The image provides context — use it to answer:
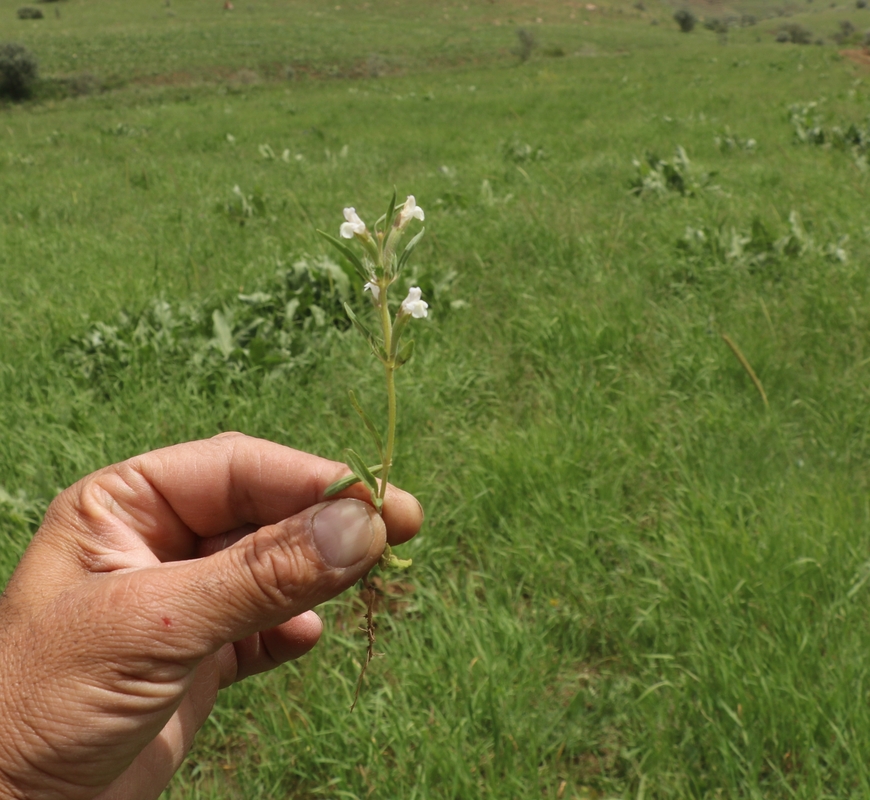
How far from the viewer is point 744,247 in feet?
14.8

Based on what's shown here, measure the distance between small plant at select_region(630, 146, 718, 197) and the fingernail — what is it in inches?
218

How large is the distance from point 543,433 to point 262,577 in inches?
75.4

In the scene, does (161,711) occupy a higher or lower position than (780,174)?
lower

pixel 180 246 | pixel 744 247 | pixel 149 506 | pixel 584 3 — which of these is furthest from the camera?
pixel 584 3

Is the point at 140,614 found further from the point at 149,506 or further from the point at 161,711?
the point at 149,506

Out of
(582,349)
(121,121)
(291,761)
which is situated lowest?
(291,761)

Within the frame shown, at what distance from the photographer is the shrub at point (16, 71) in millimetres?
22750

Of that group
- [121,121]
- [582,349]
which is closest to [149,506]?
[582,349]

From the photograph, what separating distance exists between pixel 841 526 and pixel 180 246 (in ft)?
16.4

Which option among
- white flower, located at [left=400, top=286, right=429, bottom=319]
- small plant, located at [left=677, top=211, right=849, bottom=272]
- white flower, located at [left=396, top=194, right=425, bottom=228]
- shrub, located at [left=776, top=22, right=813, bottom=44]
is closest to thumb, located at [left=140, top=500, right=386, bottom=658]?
white flower, located at [left=400, top=286, right=429, bottom=319]

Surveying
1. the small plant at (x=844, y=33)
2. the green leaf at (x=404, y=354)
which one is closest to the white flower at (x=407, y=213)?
the green leaf at (x=404, y=354)

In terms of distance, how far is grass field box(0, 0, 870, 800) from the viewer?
190 centimetres

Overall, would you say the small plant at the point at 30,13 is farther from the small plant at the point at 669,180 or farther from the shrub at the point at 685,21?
the small plant at the point at 669,180

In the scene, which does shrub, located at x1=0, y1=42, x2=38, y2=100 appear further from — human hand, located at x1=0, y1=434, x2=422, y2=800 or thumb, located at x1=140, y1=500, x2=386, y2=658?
thumb, located at x1=140, y1=500, x2=386, y2=658
